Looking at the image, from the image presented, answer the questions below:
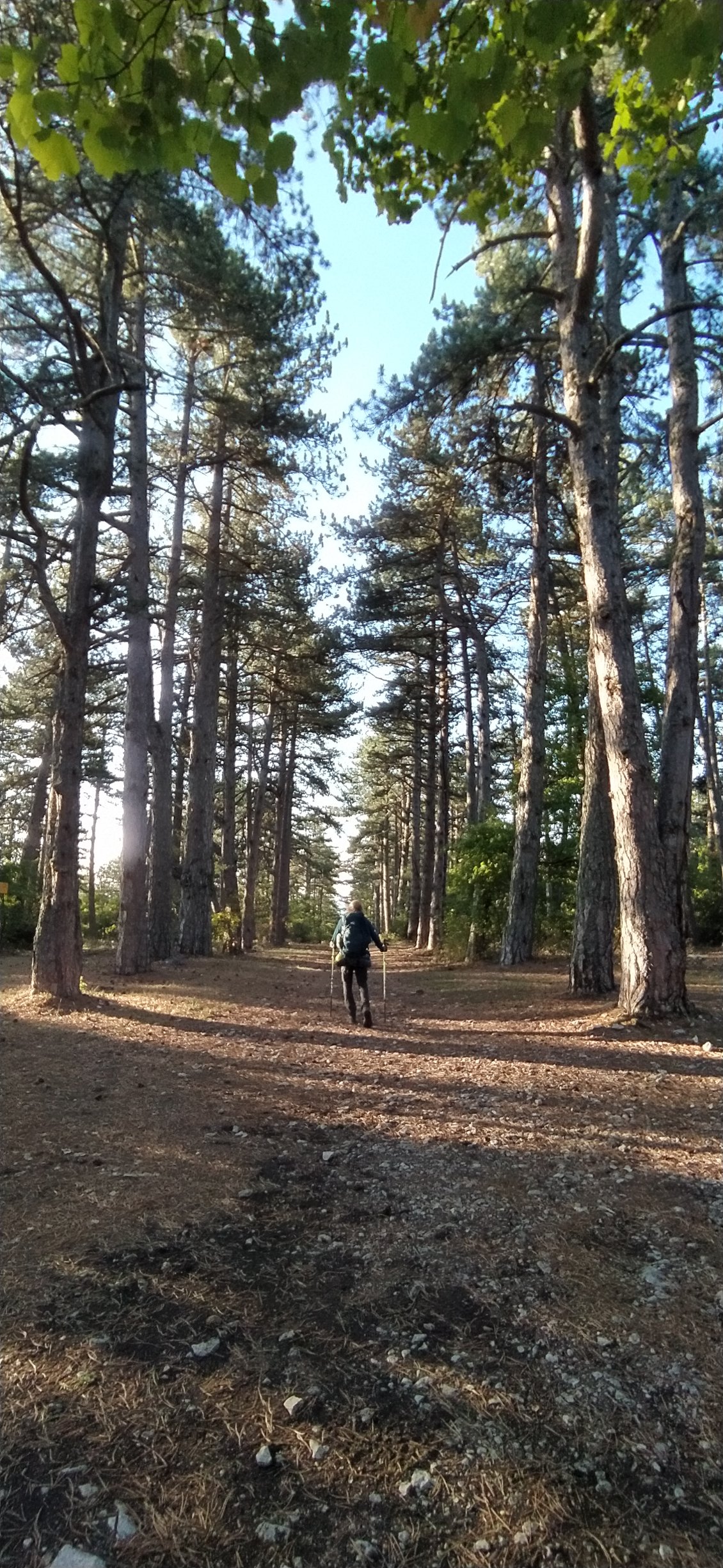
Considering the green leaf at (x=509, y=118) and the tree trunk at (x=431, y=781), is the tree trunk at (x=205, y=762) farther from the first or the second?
the green leaf at (x=509, y=118)

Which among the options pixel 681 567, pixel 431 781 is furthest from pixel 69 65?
pixel 431 781

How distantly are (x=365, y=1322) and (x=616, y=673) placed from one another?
669cm

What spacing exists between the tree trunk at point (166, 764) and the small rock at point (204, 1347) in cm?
1318

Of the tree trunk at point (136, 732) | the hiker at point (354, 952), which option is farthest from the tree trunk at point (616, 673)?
the tree trunk at point (136, 732)

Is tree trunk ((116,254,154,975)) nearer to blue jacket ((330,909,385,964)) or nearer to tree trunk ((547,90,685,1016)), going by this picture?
blue jacket ((330,909,385,964))

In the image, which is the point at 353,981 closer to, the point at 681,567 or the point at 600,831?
the point at 600,831

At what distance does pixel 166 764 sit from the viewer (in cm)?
1636

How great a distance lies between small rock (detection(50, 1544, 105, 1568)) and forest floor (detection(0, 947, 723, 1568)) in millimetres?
20

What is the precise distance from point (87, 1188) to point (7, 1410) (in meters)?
1.79

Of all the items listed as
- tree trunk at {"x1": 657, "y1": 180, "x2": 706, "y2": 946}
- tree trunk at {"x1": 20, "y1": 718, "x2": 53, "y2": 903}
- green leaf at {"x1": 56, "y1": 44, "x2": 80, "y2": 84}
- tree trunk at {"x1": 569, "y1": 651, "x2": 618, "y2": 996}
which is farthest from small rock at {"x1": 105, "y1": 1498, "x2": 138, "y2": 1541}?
tree trunk at {"x1": 20, "y1": 718, "x2": 53, "y2": 903}

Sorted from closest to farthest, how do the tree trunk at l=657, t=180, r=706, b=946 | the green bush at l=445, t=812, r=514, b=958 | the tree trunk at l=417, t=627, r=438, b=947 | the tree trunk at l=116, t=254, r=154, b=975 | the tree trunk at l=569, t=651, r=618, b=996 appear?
1. the tree trunk at l=657, t=180, r=706, b=946
2. the tree trunk at l=569, t=651, r=618, b=996
3. the tree trunk at l=116, t=254, r=154, b=975
4. the green bush at l=445, t=812, r=514, b=958
5. the tree trunk at l=417, t=627, r=438, b=947

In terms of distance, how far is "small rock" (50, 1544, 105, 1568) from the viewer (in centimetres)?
199

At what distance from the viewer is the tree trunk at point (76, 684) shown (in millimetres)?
9492

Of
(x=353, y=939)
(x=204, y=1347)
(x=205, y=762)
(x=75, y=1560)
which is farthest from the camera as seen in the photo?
(x=205, y=762)
